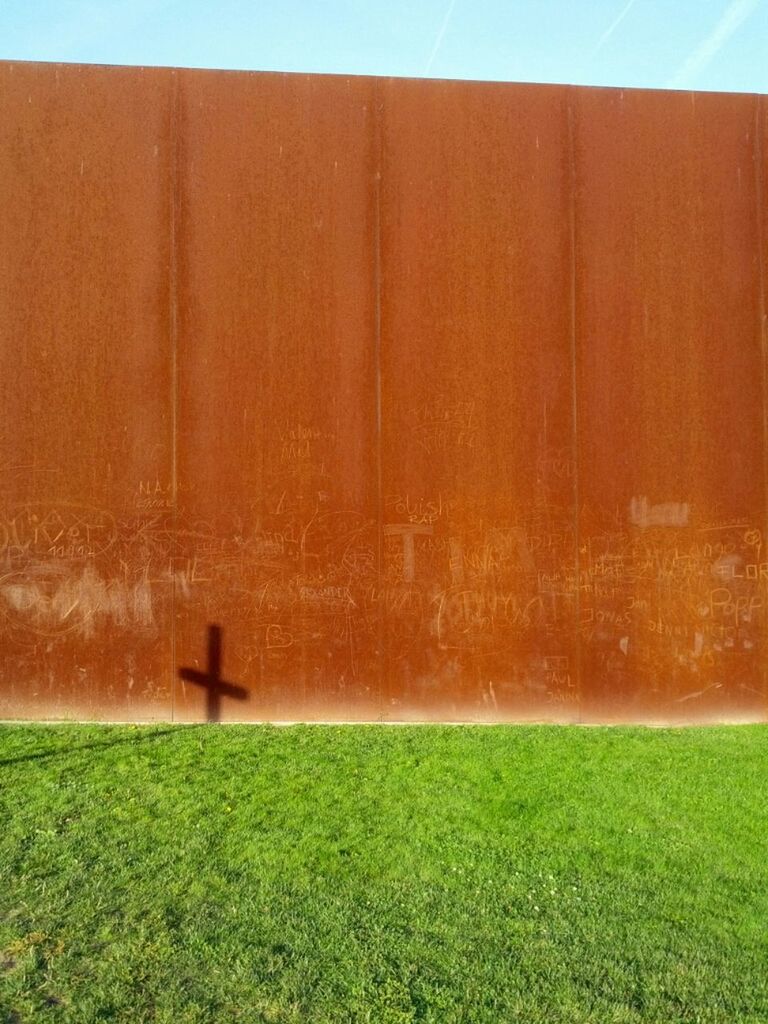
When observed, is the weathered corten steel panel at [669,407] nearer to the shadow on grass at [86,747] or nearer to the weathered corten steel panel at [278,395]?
the weathered corten steel panel at [278,395]

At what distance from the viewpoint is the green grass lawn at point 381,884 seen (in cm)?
379

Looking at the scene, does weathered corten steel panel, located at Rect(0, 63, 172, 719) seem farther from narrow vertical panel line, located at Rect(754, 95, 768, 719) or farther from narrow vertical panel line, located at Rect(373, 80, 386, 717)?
narrow vertical panel line, located at Rect(754, 95, 768, 719)

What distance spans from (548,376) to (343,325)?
7.56 ft

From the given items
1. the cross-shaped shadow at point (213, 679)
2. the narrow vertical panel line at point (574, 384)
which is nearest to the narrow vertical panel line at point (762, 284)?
the narrow vertical panel line at point (574, 384)

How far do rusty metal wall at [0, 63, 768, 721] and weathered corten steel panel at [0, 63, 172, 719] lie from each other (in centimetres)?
3

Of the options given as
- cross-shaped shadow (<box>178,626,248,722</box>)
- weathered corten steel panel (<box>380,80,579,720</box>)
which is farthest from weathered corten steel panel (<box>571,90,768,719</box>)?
cross-shaped shadow (<box>178,626,248,722</box>)

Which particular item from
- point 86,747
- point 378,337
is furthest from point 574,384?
point 86,747

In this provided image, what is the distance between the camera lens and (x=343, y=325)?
9.84 meters

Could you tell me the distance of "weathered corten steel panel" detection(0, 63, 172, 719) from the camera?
380 inches

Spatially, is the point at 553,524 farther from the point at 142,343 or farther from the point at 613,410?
the point at 142,343

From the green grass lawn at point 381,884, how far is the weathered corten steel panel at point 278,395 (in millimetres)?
1524

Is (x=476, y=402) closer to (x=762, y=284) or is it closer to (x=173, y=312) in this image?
(x=173, y=312)

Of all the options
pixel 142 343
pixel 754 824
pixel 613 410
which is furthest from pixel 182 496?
pixel 754 824

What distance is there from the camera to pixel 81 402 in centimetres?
972
